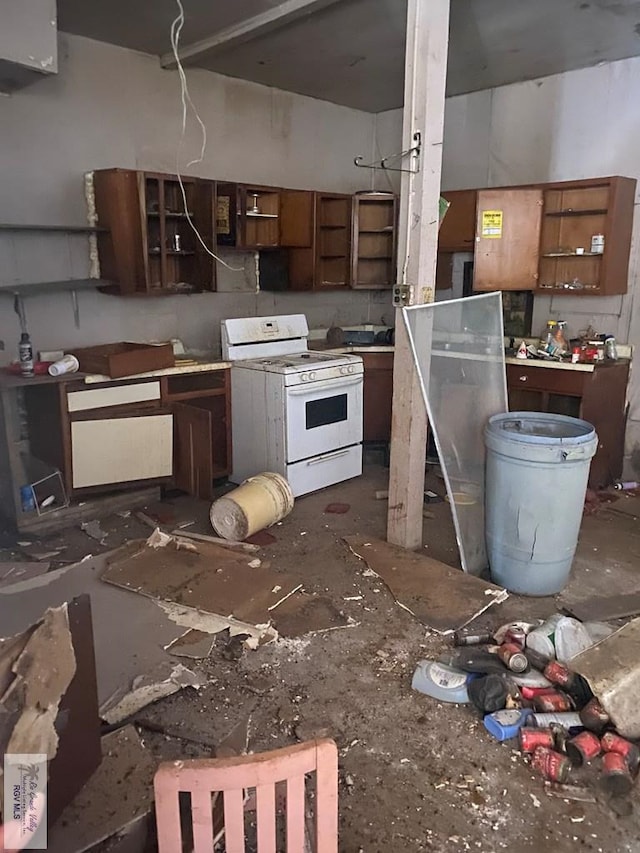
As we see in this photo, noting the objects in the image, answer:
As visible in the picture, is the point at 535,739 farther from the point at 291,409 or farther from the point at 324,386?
the point at 324,386

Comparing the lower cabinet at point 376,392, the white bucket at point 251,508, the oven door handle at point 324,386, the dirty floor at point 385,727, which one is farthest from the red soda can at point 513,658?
the lower cabinet at point 376,392

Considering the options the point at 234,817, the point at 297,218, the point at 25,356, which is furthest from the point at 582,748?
the point at 297,218

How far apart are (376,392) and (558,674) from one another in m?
3.02

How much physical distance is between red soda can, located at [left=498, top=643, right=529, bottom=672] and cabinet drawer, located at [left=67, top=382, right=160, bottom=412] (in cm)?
254

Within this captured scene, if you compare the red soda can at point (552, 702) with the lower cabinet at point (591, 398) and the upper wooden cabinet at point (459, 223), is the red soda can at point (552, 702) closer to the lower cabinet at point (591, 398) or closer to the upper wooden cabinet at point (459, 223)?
the lower cabinet at point (591, 398)

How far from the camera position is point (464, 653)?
2500 millimetres

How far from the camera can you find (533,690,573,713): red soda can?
2.22 m

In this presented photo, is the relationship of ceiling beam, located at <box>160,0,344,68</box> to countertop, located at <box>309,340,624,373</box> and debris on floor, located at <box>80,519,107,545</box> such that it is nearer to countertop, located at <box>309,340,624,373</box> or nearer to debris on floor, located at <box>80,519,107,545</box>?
countertop, located at <box>309,340,624,373</box>

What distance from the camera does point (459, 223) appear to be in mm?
4949

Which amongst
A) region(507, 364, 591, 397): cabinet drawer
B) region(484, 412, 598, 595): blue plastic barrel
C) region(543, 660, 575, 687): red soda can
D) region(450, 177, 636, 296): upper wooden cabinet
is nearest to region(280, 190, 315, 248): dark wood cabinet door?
region(450, 177, 636, 296): upper wooden cabinet

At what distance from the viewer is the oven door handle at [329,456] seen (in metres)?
4.33

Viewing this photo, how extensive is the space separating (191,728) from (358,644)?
0.77 m

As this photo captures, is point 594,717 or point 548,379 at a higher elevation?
point 548,379

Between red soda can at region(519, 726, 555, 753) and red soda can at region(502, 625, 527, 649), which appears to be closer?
red soda can at region(519, 726, 555, 753)
